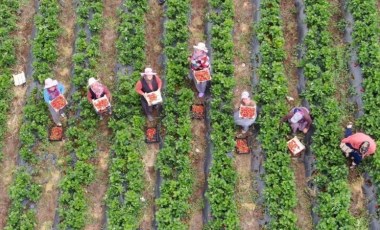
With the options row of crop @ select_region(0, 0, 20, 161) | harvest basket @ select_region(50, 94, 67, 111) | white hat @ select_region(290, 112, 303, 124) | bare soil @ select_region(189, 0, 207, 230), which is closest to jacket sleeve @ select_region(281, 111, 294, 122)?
white hat @ select_region(290, 112, 303, 124)

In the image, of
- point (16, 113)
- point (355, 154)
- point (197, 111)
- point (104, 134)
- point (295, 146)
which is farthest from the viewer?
point (16, 113)

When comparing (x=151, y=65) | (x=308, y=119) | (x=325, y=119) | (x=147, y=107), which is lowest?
(x=325, y=119)

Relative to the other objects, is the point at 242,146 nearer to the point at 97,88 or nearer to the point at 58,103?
the point at 97,88

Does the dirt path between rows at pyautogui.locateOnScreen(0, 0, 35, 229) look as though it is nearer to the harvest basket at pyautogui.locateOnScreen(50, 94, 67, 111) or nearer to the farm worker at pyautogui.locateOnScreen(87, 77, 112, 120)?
the harvest basket at pyautogui.locateOnScreen(50, 94, 67, 111)

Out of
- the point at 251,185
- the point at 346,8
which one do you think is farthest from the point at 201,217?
the point at 346,8

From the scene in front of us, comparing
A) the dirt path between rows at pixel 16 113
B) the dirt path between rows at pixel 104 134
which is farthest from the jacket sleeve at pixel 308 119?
the dirt path between rows at pixel 16 113

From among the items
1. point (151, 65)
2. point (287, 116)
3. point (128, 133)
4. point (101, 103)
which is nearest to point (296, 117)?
point (287, 116)
